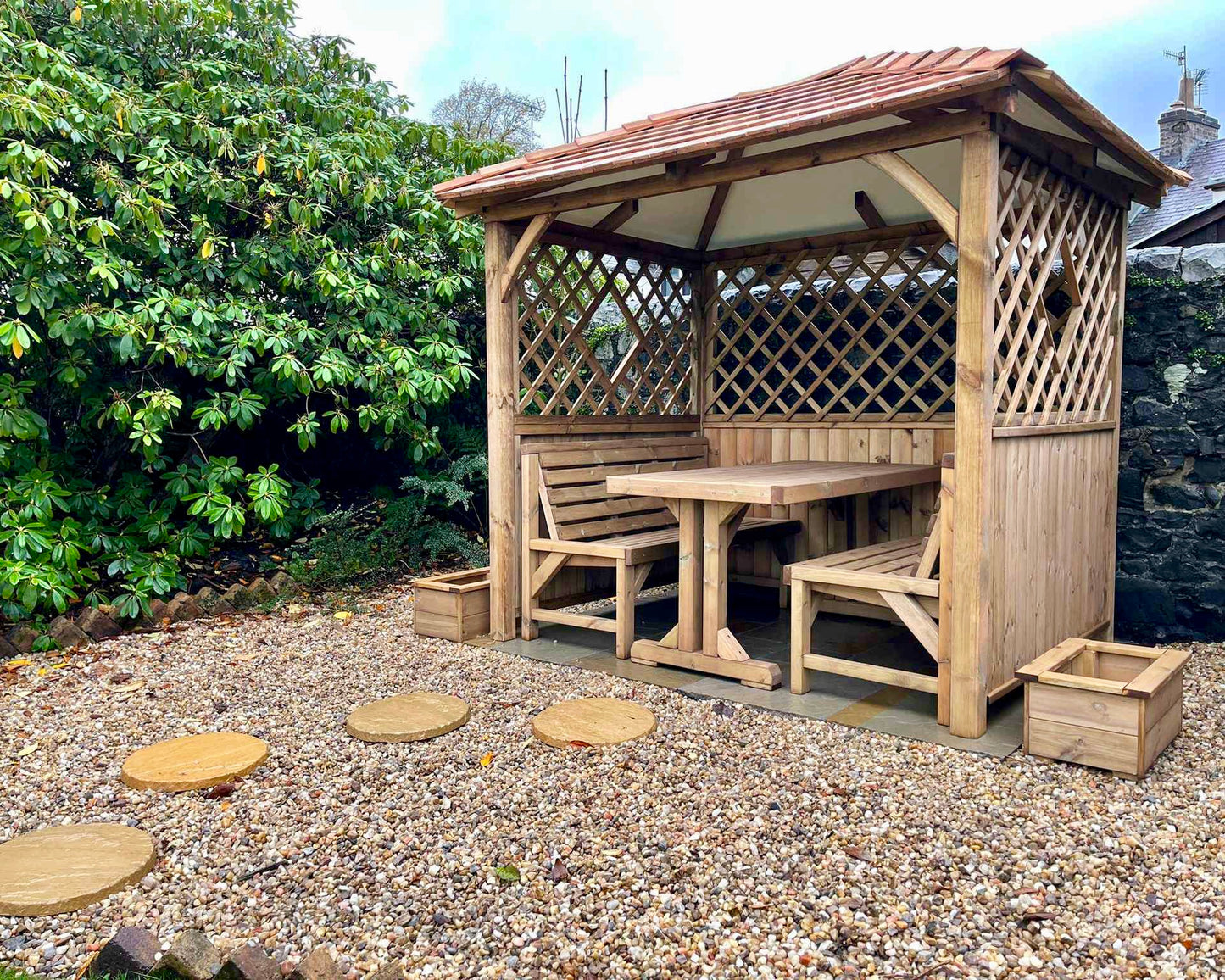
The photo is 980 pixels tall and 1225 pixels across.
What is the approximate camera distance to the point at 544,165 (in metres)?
3.97

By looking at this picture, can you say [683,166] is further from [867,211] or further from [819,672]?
[819,672]

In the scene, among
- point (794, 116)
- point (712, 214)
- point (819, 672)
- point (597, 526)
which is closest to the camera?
point (794, 116)

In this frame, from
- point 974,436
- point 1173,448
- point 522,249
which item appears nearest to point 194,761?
point 522,249

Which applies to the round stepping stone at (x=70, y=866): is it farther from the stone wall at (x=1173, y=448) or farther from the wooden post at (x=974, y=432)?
the stone wall at (x=1173, y=448)

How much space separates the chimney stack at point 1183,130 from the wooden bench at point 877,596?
41.0 feet

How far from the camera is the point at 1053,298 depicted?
169 inches

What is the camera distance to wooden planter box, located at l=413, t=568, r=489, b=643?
427cm

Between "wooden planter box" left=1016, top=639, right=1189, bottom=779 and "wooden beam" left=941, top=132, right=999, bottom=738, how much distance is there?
0.66 feet

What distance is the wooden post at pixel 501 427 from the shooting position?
4250mm

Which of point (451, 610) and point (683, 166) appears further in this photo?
point (451, 610)

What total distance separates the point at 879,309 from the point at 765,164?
57.6 inches

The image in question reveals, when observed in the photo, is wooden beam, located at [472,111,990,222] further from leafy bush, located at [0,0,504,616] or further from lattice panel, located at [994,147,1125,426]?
leafy bush, located at [0,0,504,616]

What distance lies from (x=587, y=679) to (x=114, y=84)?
12.7 feet

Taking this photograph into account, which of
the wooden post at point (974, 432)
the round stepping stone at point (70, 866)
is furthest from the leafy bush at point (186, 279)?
the wooden post at point (974, 432)
